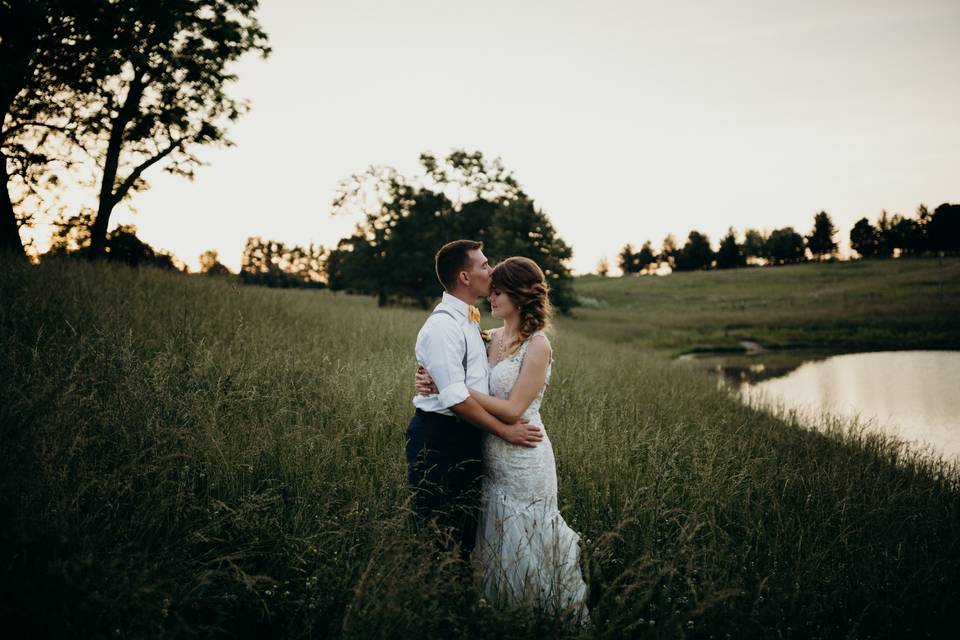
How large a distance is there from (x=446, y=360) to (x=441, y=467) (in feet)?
2.44

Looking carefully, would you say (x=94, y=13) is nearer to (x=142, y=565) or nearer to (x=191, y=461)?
(x=191, y=461)

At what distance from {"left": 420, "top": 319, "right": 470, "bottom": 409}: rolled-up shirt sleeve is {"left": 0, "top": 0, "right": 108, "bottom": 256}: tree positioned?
11.7 m

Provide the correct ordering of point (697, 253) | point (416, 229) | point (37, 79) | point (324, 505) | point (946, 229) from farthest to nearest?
point (697, 253) < point (946, 229) < point (416, 229) < point (37, 79) < point (324, 505)

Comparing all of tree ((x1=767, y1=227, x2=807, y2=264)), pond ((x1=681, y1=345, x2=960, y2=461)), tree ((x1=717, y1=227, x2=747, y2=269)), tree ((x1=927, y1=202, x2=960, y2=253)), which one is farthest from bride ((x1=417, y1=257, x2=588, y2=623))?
tree ((x1=767, y1=227, x2=807, y2=264))

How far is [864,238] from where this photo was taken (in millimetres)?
100938

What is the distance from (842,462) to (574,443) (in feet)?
13.7

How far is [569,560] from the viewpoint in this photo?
3.18 meters

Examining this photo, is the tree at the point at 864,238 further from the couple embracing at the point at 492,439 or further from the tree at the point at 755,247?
the couple embracing at the point at 492,439

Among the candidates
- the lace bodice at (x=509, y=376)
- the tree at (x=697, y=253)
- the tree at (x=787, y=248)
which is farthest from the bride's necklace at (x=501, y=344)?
the tree at (x=787, y=248)

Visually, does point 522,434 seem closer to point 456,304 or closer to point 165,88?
point 456,304

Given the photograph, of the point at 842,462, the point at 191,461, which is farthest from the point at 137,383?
the point at 842,462

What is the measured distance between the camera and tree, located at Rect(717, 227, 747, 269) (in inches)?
4218

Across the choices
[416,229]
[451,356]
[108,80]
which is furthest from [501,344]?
[416,229]

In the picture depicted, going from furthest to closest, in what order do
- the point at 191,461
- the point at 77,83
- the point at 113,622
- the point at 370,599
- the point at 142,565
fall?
the point at 77,83 → the point at 191,461 → the point at 142,565 → the point at 370,599 → the point at 113,622
